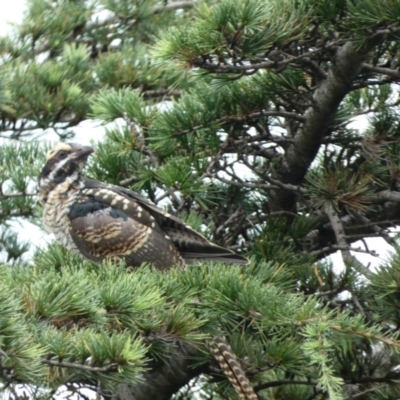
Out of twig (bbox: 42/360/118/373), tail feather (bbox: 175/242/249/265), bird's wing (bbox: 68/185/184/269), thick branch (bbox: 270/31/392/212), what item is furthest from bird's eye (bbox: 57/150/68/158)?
twig (bbox: 42/360/118/373)

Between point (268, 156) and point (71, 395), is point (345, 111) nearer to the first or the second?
point (268, 156)

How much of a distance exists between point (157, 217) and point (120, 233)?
0.17 metres

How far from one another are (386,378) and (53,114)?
2094 millimetres

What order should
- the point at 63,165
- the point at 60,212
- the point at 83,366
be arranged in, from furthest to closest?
the point at 63,165 < the point at 60,212 < the point at 83,366

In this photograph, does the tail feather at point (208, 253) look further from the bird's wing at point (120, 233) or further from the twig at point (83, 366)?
the twig at point (83, 366)

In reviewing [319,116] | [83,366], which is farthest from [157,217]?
[83,366]

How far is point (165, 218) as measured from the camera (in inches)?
158

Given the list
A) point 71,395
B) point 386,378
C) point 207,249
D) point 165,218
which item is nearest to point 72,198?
point 165,218

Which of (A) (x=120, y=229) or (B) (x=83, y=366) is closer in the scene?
(B) (x=83, y=366)

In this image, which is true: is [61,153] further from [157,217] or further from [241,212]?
[241,212]

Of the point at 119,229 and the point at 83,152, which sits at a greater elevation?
the point at 83,152

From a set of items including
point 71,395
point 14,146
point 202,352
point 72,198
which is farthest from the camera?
point 14,146

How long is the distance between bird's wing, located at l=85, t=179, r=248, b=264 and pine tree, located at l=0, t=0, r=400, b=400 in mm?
63

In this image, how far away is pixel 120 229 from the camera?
4.01 m
